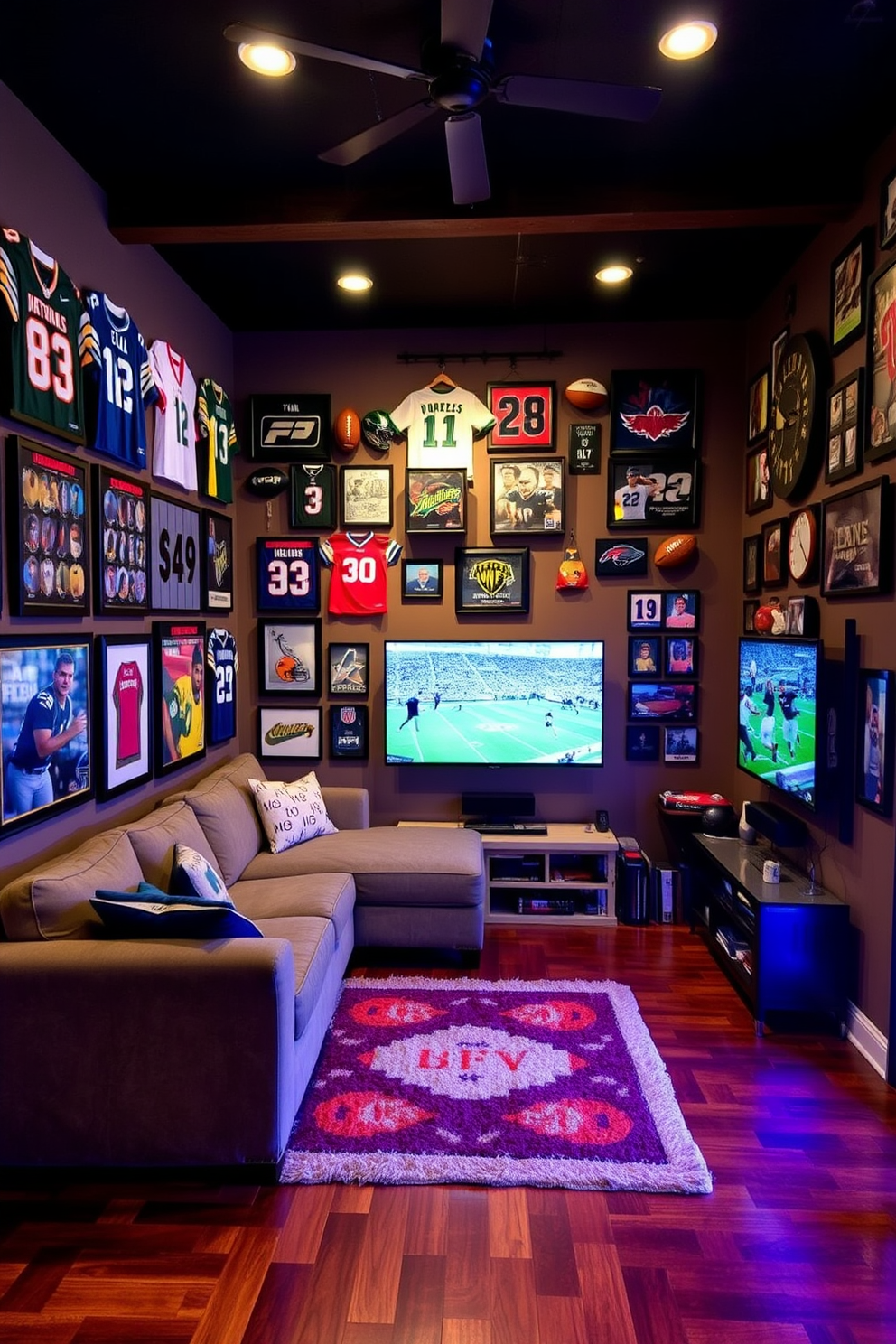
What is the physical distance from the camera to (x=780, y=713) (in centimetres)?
327

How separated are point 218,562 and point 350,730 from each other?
1182mm

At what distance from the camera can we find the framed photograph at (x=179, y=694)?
11.0 feet

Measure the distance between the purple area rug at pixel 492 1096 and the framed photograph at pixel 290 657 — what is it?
1.82 meters

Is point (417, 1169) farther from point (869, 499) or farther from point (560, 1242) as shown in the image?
point (869, 499)

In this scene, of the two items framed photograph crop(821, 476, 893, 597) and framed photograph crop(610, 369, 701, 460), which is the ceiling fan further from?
framed photograph crop(610, 369, 701, 460)

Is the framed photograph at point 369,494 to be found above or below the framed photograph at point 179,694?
above

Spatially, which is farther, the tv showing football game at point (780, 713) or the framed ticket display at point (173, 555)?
the framed ticket display at point (173, 555)

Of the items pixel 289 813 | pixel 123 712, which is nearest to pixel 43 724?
pixel 123 712

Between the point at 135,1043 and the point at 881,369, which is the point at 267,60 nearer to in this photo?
the point at 881,369

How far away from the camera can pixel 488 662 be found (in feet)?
14.1

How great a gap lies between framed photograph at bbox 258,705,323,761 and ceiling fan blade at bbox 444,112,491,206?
279 centimetres

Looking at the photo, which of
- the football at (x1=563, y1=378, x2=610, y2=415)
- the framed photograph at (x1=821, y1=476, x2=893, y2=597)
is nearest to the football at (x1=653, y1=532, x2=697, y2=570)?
the football at (x1=563, y1=378, x2=610, y2=415)

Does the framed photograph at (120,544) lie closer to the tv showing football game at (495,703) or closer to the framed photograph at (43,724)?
the framed photograph at (43,724)

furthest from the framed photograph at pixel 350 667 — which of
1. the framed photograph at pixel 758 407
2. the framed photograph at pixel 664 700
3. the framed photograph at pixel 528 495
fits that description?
the framed photograph at pixel 758 407
